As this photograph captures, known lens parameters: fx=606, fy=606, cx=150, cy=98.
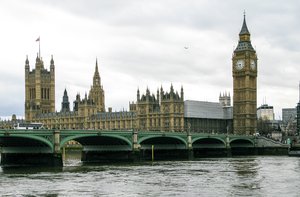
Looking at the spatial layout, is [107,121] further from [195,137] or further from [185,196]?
[185,196]

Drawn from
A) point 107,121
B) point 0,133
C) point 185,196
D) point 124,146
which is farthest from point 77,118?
point 185,196

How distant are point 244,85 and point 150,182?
11070cm

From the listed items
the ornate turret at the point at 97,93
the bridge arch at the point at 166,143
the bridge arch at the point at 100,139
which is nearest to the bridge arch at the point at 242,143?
the bridge arch at the point at 166,143

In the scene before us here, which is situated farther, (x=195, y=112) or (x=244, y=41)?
(x=244, y=41)

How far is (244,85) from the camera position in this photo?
162 m

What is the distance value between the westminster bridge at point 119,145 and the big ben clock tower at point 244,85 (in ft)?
90.3

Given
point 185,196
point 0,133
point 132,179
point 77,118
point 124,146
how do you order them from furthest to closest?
point 77,118
point 124,146
point 0,133
point 132,179
point 185,196

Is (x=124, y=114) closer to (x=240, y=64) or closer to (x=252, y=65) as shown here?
(x=240, y=64)

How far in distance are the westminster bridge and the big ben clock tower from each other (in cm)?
2753

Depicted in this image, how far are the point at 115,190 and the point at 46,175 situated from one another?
15.4 meters

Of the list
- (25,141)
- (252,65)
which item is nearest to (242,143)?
(252,65)

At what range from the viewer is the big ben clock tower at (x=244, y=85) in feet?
527

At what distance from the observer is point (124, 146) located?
300 feet

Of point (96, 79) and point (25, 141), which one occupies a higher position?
point (96, 79)
